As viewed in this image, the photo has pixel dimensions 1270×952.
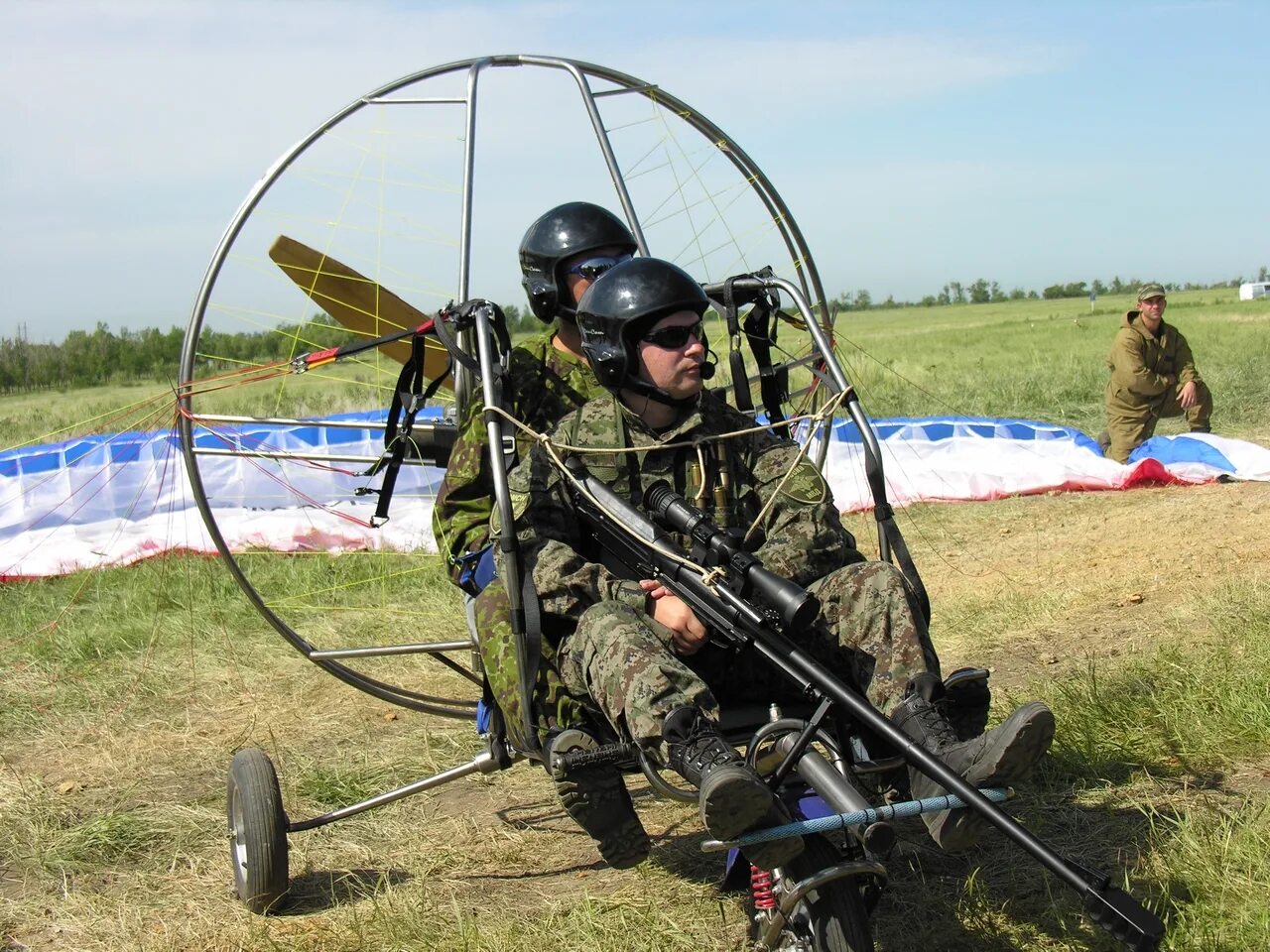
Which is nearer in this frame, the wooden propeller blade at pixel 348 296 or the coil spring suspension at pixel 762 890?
the coil spring suspension at pixel 762 890

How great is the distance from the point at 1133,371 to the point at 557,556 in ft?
35.6

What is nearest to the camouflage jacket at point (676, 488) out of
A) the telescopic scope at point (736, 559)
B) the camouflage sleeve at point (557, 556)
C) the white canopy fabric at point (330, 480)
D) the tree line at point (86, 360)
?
the camouflage sleeve at point (557, 556)

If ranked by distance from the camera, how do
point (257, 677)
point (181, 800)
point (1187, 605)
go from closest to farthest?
1. point (181, 800)
2. point (1187, 605)
3. point (257, 677)

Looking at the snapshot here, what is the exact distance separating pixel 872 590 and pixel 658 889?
1.42m

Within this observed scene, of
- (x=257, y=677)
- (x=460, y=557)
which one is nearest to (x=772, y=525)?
(x=460, y=557)

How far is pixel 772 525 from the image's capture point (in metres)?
4.36

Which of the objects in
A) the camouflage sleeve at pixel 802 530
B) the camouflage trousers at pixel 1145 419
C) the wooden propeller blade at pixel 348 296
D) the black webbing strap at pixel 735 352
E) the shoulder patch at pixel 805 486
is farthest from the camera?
the camouflage trousers at pixel 1145 419

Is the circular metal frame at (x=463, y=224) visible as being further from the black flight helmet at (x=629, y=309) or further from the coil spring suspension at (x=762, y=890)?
the coil spring suspension at (x=762, y=890)

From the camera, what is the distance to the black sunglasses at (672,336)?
14.3ft

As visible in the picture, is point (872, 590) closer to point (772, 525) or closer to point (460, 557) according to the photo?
point (772, 525)

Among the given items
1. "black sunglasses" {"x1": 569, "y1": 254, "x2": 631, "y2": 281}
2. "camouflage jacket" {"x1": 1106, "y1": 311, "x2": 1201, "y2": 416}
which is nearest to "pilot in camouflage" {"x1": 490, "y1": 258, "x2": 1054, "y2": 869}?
"black sunglasses" {"x1": 569, "y1": 254, "x2": 631, "y2": 281}

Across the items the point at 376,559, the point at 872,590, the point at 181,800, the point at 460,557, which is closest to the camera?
the point at 872,590

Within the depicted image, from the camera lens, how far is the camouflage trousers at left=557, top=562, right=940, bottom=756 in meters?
3.57

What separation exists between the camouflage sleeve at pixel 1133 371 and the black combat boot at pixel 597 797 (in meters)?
10.9
